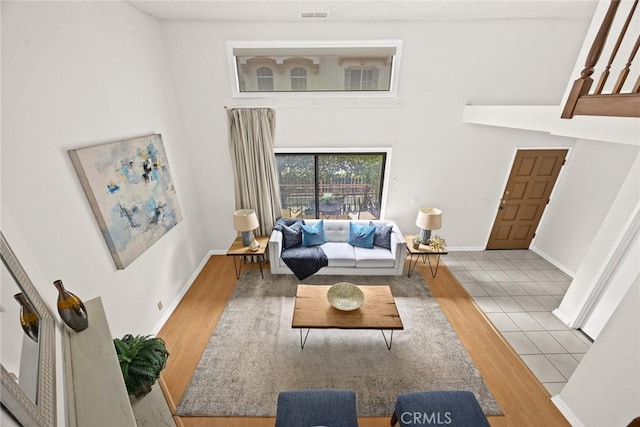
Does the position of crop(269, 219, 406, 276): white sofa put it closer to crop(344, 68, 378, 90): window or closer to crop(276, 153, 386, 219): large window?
crop(276, 153, 386, 219): large window

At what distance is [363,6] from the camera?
282cm

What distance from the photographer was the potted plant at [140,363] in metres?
1.64

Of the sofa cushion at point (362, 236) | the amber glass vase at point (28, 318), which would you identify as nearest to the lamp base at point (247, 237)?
the sofa cushion at point (362, 236)

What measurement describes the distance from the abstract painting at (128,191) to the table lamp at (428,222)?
3.52m

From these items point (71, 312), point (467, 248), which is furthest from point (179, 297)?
point (467, 248)

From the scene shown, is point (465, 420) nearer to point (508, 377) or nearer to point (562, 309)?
point (508, 377)

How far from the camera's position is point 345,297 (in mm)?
2818

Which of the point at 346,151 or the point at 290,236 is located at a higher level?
the point at 346,151

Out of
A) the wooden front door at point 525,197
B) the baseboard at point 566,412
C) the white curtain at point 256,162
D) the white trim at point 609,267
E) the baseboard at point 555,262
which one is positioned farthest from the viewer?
the wooden front door at point 525,197

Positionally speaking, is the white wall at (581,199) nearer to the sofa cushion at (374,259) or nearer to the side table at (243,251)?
the sofa cushion at (374,259)

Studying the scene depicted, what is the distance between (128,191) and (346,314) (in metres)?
2.54

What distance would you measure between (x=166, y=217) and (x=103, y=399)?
2.45 meters

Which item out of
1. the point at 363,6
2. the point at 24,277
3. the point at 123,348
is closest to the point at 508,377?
the point at 123,348

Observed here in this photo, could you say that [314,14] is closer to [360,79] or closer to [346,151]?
[360,79]
